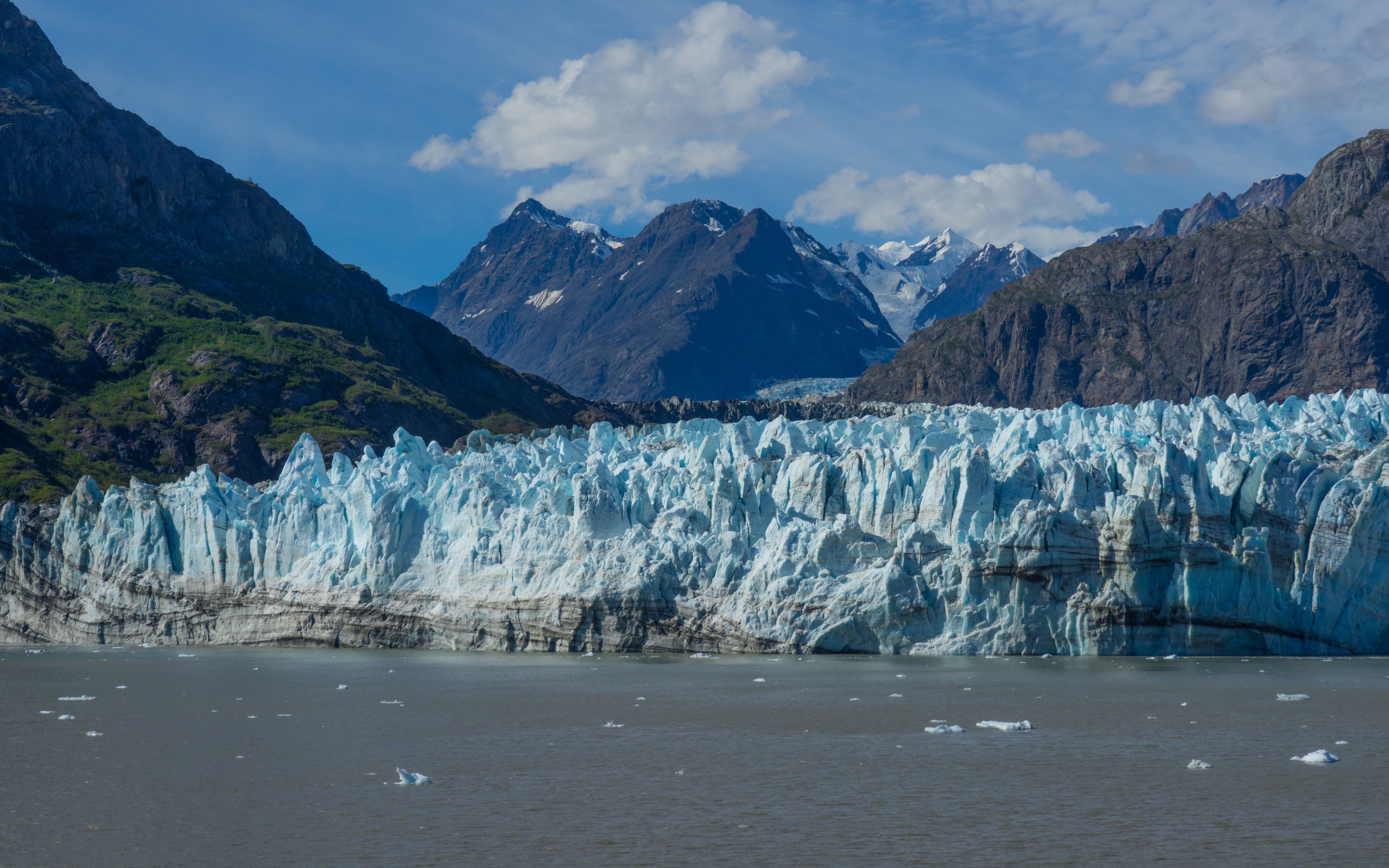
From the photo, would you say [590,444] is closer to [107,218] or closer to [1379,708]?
[1379,708]

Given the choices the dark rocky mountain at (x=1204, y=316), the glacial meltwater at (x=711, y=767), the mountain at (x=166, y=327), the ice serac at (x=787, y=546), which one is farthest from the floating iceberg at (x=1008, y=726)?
the dark rocky mountain at (x=1204, y=316)

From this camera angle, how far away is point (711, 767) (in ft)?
77.8

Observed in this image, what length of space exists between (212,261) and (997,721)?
12693 cm

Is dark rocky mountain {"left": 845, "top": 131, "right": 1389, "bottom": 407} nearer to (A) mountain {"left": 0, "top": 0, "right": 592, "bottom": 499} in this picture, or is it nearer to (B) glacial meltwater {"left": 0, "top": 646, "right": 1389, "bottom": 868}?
(A) mountain {"left": 0, "top": 0, "right": 592, "bottom": 499}

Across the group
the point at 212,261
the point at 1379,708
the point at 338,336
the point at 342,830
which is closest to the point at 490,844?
the point at 342,830

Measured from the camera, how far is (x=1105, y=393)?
561ft

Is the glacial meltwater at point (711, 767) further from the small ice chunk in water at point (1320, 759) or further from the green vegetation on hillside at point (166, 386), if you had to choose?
the green vegetation on hillside at point (166, 386)

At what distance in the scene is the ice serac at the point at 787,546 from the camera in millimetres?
39938

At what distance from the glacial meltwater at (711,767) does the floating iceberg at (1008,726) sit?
0.23 m

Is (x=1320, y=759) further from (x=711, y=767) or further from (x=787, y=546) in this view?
(x=787, y=546)

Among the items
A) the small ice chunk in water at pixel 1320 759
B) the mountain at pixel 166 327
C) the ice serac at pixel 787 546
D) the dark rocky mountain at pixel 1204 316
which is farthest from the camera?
the dark rocky mountain at pixel 1204 316

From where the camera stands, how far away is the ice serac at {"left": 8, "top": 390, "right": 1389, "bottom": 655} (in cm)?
3994

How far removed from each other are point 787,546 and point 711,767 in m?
18.6

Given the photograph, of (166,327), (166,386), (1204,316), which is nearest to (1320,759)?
(166,386)
